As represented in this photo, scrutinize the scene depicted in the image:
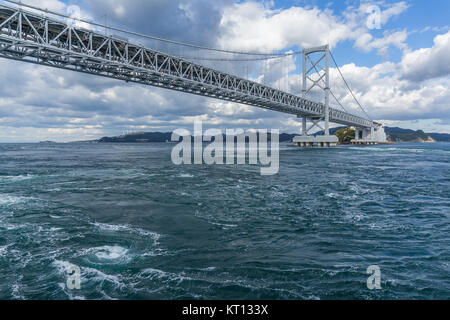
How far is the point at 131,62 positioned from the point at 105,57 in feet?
11.5

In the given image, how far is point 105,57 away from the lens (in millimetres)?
32969

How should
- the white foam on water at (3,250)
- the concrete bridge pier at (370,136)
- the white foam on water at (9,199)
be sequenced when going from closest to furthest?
the white foam on water at (3,250) → the white foam on water at (9,199) → the concrete bridge pier at (370,136)

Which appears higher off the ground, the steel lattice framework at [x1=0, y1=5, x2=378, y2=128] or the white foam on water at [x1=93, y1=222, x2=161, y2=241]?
the steel lattice framework at [x1=0, y1=5, x2=378, y2=128]

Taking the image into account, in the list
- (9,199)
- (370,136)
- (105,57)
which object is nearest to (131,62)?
(105,57)

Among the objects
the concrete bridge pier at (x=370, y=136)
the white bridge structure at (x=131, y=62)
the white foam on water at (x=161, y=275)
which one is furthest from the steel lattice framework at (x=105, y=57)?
the concrete bridge pier at (x=370, y=136)

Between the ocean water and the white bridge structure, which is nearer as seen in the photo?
the ocean water

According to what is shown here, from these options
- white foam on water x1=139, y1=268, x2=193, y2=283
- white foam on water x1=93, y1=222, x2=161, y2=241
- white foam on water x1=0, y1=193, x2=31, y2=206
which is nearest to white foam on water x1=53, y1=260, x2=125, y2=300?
white foam on water x1=139, y1=268, x2=193, y2=283

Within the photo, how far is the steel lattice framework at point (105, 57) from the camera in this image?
82.5ft

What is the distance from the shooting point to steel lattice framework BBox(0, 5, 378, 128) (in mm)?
25141

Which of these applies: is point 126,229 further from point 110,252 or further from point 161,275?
point 161,275

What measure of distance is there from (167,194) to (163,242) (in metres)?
6.64

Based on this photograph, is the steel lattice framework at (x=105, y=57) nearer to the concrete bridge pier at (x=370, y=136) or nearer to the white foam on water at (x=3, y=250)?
the white foam on water at (x=3, y=250)

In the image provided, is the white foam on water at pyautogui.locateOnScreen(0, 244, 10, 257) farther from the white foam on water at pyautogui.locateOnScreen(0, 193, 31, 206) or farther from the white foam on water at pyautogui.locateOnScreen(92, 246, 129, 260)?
the white foam on water at pyautogui.locateOnScreen(0, 193, 31, 206)

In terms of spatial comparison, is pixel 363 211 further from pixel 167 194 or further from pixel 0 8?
pixel 0 8
